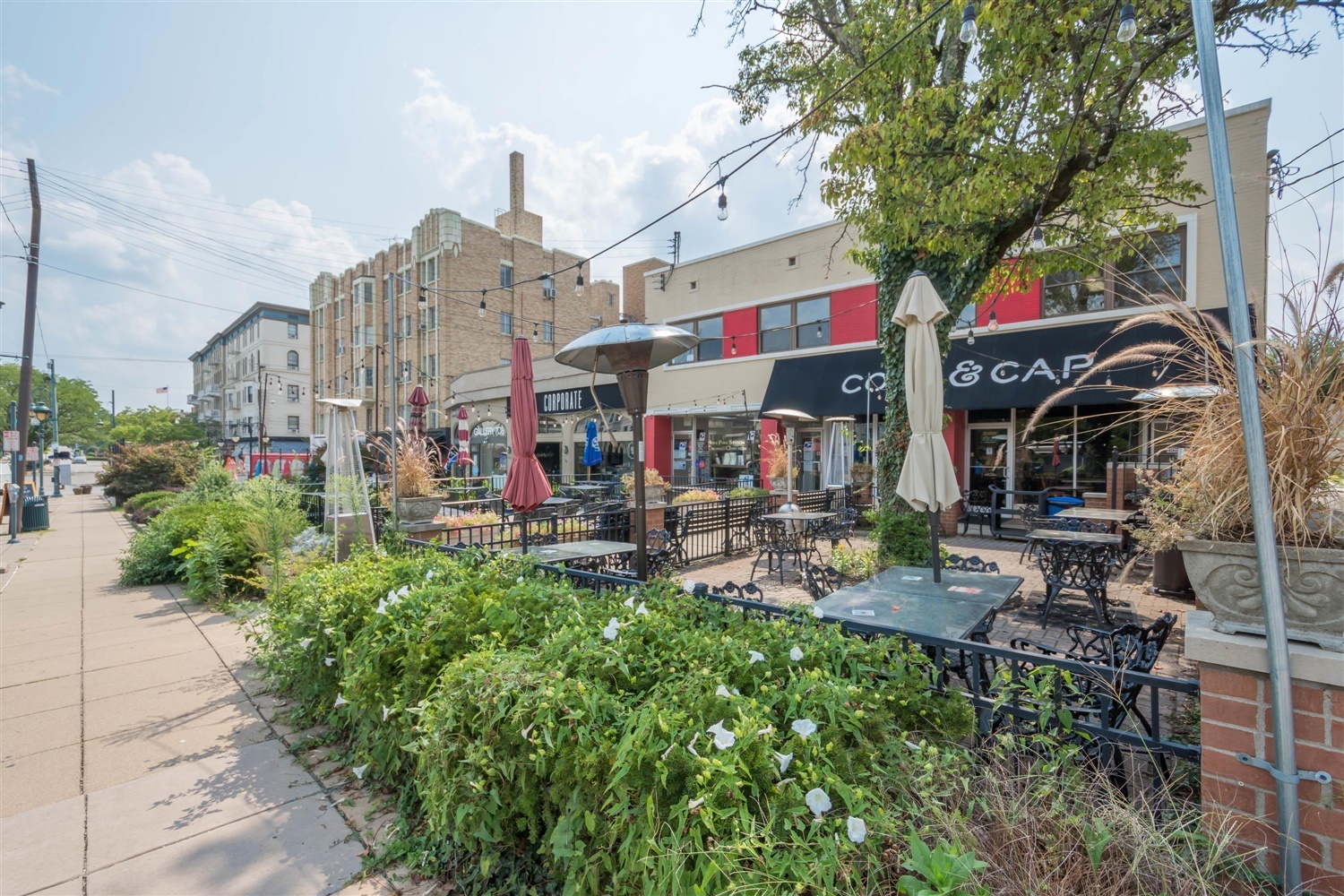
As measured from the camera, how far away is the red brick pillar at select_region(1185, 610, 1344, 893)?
65.7 inches

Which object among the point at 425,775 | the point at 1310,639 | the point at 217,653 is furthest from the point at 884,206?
the point at 217,653

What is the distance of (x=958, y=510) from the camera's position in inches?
481

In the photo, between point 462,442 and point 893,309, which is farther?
point 462,442

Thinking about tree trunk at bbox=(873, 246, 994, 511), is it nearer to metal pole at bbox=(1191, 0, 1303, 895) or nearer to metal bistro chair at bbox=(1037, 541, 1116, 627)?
metal bistro chair at bbox=(1037, 541, 1116, 627)

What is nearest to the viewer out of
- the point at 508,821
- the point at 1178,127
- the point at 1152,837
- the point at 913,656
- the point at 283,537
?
the point at 1152,837

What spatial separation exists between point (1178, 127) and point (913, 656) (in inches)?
543

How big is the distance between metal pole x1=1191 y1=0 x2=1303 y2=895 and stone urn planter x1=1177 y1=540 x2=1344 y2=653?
7 cm

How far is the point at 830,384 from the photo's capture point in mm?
14859

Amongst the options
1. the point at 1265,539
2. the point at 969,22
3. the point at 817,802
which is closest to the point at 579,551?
the point at 817,802

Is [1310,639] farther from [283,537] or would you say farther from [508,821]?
[283,537]

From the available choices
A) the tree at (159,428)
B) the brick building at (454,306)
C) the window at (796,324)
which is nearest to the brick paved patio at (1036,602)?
the window at (796,324)

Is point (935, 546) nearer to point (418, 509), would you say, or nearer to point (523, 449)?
point (523, 449)

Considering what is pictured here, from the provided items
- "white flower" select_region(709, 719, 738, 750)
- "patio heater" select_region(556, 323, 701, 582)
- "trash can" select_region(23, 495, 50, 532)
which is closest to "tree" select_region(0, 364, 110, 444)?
"trash can" select_region(23, 495, 50, 532)

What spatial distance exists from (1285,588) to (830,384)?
13.4m
